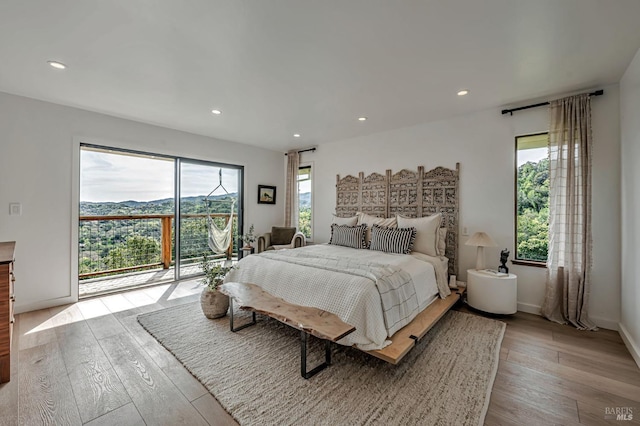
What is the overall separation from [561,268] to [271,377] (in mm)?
3247

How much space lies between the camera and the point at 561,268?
2.91m

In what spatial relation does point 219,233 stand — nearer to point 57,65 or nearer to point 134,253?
point 134,253

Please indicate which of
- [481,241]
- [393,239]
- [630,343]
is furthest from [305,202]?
[630,343]

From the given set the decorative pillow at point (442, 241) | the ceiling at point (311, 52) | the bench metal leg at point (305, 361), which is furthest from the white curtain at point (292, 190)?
the bench metal leg at point (305, 361)

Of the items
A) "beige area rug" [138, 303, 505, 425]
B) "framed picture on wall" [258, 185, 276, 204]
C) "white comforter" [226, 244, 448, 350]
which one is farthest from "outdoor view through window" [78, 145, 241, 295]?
"beige area rug" [138, 303, 505, 425]

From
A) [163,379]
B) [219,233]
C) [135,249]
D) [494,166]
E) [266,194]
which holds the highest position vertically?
[494,166]

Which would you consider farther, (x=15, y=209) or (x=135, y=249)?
(x=135, y=249)

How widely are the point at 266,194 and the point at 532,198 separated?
4493mm

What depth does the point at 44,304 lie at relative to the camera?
3.24 m

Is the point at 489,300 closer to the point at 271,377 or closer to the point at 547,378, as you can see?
the point at 547,378

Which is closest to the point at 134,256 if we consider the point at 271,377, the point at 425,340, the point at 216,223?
the point at 216,223

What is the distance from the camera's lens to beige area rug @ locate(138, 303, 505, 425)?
1589mm

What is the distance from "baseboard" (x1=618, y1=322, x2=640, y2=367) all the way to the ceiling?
2451 millimetres

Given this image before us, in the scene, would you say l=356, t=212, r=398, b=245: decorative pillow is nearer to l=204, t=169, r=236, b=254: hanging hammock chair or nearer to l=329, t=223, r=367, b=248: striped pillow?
l=329, t=223, r=367, b=248: striped pillow
